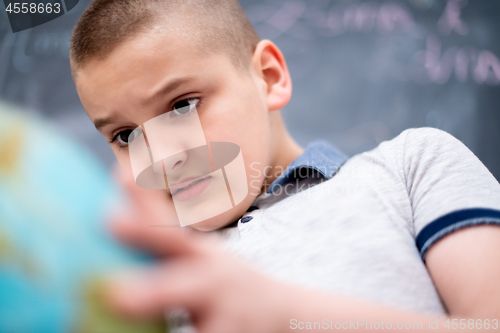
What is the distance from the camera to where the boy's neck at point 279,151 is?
1.95 ft

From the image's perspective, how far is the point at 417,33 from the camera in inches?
33.0

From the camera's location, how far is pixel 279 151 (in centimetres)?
62

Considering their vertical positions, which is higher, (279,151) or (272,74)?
(272,74)

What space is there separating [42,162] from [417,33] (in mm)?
861

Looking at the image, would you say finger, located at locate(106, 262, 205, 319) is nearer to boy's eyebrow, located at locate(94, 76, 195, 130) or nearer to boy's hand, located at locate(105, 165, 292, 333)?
boy's hand, located at locate(105, 165, 292, 333)

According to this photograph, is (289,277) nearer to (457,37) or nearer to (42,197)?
(42,197)

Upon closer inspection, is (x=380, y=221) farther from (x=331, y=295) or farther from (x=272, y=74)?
(x=272, y=74)

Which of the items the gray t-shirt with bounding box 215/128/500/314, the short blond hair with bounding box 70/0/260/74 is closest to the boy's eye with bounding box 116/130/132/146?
the short blond hair with bounding box 70/0/260/74

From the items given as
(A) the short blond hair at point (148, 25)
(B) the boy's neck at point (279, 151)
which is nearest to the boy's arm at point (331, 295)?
(B) the boy's neck at point (279, 151)

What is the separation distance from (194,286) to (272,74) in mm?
513

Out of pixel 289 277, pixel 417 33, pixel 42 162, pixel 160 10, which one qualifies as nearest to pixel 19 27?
pixel 160 10

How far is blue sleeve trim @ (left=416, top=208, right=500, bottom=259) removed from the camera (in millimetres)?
359

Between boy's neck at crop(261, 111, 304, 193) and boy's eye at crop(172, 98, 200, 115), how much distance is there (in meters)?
0.18

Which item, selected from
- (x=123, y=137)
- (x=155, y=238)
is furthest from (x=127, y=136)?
(x=155, y=238)
